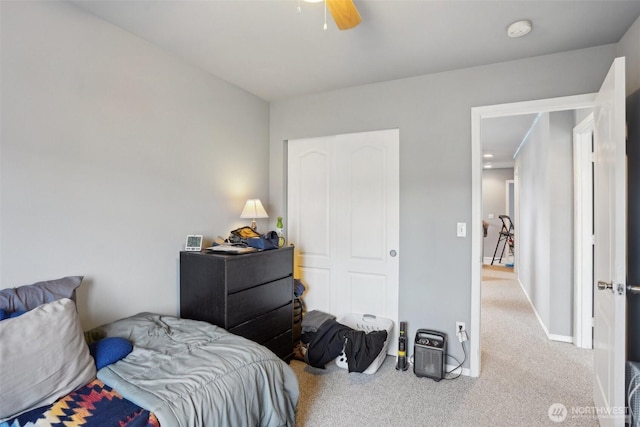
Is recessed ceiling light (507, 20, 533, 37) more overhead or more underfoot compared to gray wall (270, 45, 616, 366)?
more overhead

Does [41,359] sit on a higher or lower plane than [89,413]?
higher

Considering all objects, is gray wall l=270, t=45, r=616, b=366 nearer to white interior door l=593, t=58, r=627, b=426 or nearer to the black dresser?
white interior door l=593, t=58, r=627, b=426

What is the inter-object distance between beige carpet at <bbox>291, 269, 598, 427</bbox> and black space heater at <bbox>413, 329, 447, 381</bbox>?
0.06 meters

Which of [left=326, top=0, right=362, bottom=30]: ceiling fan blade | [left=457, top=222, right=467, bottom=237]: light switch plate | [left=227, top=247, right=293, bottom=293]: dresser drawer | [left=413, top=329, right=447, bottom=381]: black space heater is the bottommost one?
[left=413, top=329, right=447, bottom=381]: black space heater

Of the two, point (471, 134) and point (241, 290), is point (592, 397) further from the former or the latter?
point (241, 290)

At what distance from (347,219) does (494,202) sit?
258 inches

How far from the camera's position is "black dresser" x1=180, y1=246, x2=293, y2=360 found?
2.17 m

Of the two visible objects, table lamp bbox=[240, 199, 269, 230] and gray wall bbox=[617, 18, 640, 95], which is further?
table lamp bbox=[240, 199, 269, 230]

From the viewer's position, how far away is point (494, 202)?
26.7 feet

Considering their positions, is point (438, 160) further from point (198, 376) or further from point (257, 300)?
point (198, 376)

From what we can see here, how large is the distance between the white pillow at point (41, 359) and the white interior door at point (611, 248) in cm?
246

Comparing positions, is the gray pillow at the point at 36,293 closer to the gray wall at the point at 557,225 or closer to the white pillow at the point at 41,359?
the white pillow at the point at 41,359

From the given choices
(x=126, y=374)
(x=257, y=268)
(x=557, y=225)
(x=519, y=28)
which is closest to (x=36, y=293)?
(x=126, y=374)

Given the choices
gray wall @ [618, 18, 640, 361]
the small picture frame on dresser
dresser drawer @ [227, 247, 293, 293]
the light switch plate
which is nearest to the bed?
dresser drawer @ [227, 247, 293, 293]
